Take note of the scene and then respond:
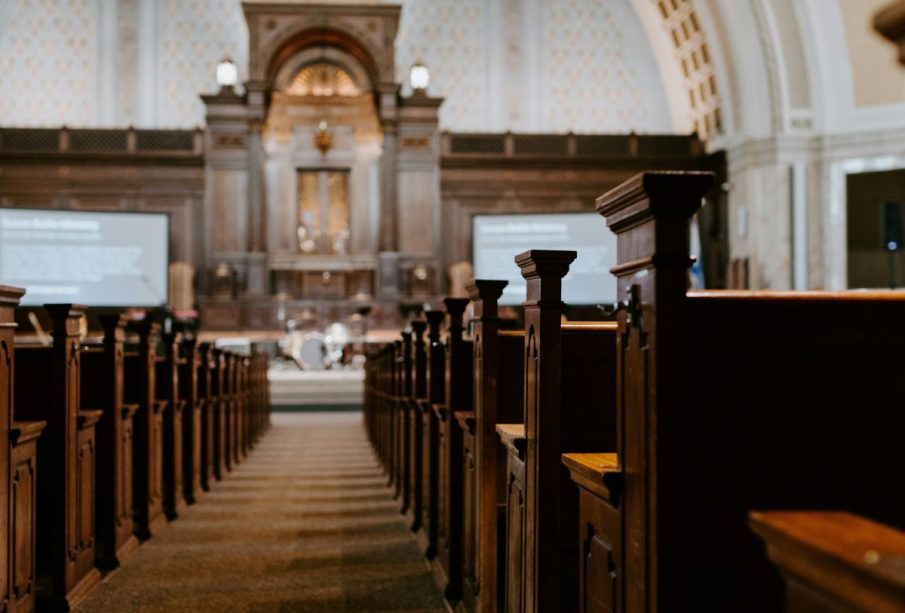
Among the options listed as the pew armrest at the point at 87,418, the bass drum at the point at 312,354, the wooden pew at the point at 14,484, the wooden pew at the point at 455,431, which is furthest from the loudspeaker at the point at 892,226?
the wooden pew at the point at 14,484

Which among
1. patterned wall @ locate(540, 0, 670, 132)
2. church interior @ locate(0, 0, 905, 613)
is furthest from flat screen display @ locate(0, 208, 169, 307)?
patterned wall @ locate(540, 0, 670, 132)

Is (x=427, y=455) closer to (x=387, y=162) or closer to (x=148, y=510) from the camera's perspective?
(x=148, y=510)

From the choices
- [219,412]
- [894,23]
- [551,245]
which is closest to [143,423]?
[219,412]

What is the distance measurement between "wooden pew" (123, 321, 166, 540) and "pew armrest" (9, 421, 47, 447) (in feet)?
4.81

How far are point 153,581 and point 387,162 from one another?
1227 centimetres

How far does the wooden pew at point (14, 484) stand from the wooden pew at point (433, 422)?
177 cm

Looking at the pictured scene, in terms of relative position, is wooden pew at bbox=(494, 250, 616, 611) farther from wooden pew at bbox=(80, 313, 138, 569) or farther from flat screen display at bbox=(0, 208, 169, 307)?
flat screen display at bbox=(0, 208, 169, 307)

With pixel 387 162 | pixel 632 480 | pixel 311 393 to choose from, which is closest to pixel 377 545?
pixel 632 480

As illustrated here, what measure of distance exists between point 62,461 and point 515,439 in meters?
2.03

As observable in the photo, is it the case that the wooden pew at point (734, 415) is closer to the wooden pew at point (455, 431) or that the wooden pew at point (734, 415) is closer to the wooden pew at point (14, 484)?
the wooden pew at point (455, 431)

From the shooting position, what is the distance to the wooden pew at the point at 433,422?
14.5 feet

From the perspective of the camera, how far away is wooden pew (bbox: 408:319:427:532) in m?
4.99

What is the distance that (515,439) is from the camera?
2.65 meters

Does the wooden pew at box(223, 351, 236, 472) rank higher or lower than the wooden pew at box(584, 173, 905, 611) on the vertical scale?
lower
